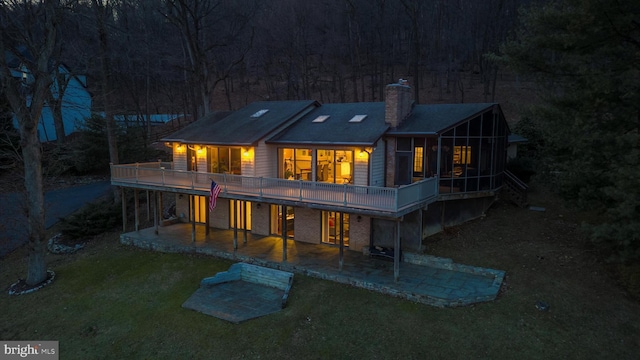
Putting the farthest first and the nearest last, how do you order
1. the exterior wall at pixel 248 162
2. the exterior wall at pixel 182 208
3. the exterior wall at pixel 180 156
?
the exterior wall at pixel 182 208
the exterior wall at pixel 180 156
the exterior wall at pixel 248 162

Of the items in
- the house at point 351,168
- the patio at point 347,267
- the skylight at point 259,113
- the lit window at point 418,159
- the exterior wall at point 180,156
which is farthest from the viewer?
the exterior wall at point 180,156

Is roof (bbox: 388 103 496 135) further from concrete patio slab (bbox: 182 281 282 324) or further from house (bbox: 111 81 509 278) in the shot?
concrete patio slab (bbox: 182 281 282 324)

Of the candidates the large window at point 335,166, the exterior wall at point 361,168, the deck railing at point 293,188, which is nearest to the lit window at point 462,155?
the deck railing at point 293,188

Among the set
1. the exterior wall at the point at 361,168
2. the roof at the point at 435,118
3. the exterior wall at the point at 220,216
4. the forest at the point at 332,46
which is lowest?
the exterior wall at the point at 220,216

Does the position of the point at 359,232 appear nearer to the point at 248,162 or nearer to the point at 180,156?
the point at 248,162

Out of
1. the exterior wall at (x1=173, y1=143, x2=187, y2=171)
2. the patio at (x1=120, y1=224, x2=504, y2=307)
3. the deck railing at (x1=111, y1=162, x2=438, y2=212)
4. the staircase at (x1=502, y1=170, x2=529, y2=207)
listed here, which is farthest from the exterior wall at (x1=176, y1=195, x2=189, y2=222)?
the staircase at (x1=502, y1=170, x2=529, y2=207)

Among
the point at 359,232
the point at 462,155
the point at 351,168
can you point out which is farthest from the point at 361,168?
the point at 462,155

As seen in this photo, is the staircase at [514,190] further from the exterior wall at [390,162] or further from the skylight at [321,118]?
the skylight at [321,118]
